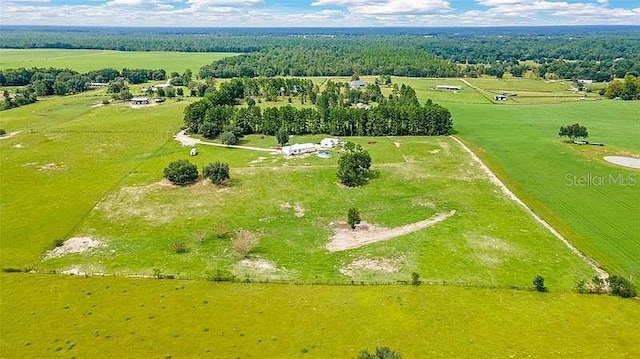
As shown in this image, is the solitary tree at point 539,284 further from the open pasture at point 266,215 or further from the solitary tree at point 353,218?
the solitary tree at point 353,218

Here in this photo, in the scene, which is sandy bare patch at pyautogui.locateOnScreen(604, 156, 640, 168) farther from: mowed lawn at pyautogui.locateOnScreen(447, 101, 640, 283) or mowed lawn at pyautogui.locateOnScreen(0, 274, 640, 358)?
mowed lawn at pyautogui.locateOnScreen(0, 274, 640, 358)

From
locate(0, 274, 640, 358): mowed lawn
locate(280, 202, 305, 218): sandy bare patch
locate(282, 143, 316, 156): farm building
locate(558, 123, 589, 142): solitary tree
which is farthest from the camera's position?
locate(558, 123, 589, 142): solitary tree

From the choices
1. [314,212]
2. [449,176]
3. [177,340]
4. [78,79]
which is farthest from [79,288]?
[78,79]

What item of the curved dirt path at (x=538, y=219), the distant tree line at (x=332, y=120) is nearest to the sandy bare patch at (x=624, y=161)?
the curved dirt path at (x=538, y=219)

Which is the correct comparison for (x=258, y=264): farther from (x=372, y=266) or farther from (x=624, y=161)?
(x=624, y=161)

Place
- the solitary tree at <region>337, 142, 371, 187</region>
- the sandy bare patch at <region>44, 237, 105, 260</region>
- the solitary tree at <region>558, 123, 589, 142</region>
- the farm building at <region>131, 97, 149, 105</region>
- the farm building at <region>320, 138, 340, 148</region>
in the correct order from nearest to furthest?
the sandy bare patch at <region>44, 237, 105, 260</region>, the solitary tree at <region>337, 142, 371, 187</region>, the farm building at <region>320, 138, 340, 148</region>, the solitary tree at <region>558, 123, 589, 142</region>, the farm building at <region>131, 97, 149, 105</region>

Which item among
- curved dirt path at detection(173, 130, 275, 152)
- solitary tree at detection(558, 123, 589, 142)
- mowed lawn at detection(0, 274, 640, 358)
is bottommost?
mowed lawn at detection(0, 274, 640, 358)

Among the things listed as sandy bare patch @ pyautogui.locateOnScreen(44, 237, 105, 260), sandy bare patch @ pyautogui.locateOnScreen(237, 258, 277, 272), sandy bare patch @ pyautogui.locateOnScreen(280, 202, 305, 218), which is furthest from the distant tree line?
sandy bare patch @ pyautogui.locateOnScreen(237, 258, 277, 272)
